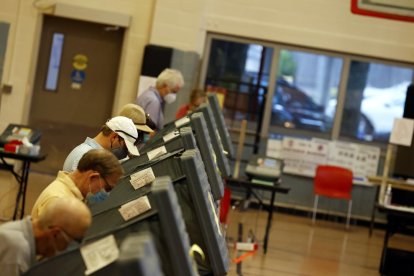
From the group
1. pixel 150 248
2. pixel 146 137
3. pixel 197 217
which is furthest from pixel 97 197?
pixel 146 137

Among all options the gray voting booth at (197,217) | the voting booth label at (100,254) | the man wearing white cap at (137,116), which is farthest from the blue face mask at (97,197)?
the man wearing white cap at (137,116)

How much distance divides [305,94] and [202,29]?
1.79 meters

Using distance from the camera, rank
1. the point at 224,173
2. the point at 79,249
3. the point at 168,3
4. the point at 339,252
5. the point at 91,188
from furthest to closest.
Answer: the point at 168,3, the point at 339,252, the point at 224,173, the point at 91,188, the point at 79,249

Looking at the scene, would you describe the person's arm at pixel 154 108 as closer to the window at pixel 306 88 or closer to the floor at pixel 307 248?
the floor at pixel 307 248

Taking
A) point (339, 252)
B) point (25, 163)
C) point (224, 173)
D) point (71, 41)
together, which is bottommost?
point (339, 252)

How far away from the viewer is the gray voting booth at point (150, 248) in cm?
187

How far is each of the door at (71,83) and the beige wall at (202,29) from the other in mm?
251

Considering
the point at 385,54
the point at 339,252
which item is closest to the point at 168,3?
the point at 385,54

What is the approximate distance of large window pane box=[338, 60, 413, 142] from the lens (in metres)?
12.5

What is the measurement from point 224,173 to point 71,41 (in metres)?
7.82

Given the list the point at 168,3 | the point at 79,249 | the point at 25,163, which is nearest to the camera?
the point at 79,249

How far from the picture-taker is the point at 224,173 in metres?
4.93

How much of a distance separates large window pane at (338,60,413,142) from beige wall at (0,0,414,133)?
0.29 m

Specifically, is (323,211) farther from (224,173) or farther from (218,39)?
(224,173)
